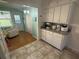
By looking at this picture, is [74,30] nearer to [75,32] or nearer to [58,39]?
[75,32]

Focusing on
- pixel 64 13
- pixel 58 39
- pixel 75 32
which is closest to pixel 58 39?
pixel 58 39

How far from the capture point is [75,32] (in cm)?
240

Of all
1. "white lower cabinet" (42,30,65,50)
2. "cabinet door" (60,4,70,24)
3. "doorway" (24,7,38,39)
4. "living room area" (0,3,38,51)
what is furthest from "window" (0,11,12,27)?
"cabinet door" (60,4,70,24)

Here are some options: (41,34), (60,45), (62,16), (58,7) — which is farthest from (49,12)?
(60,45)

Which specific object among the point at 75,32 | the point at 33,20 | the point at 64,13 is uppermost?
the point at 64,13

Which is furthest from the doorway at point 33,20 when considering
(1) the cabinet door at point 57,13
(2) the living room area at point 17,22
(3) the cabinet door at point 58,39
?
(3) the cabinet door at point 58,39

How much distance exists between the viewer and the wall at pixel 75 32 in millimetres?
2269

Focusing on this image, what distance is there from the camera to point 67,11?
2.19 meters

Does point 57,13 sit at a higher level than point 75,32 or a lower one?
higher

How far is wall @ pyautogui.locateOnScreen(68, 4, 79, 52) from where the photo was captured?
2269 millimetres

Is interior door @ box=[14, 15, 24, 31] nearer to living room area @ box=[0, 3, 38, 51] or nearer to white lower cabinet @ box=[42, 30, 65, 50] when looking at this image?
living room area @ box=[0, 3, 38, 51]

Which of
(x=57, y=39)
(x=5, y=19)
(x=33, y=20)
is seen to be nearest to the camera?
(x=57, y=39)

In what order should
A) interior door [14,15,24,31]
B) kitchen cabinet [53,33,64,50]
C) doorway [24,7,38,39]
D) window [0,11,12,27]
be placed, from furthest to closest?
interior door [14,15,24,31] → window [0,11,12,27] → doorway [24,7,38,39] → kitchen cabinet [53,33,64,50]

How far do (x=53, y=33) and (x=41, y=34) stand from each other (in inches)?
38.6
